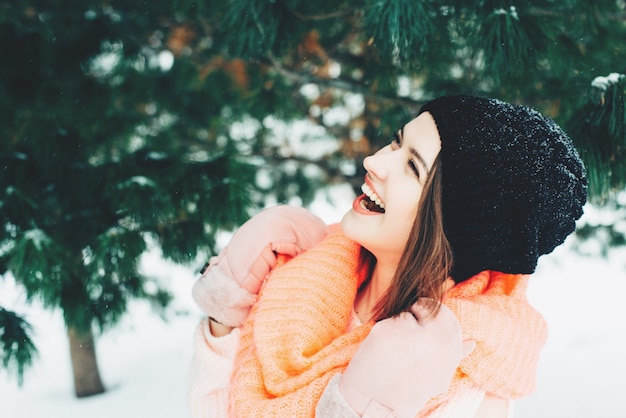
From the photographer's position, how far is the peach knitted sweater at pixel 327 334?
2.59 feet

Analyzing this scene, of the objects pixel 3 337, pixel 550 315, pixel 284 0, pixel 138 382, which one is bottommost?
pixel 550 315

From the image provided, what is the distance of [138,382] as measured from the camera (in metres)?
1.93

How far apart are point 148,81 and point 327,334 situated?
4.38 ft

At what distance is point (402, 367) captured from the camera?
28.2 inches

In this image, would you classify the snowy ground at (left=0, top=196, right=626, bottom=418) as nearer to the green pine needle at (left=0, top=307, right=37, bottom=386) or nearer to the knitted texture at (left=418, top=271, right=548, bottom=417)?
the green pine needle at (left=0, top=307, right=37, bottom=386)

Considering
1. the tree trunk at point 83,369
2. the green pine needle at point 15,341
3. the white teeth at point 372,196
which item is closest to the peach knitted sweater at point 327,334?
the white teeth at point 372,196

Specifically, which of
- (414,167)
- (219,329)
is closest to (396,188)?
(414,167)

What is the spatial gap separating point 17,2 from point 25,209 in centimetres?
74

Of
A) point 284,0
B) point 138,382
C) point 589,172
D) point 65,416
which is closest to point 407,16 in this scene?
point 284,0

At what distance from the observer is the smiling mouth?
0.90m

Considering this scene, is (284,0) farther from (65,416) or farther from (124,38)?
(65,416)

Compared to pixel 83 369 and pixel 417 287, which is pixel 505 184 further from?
pixel 83 369

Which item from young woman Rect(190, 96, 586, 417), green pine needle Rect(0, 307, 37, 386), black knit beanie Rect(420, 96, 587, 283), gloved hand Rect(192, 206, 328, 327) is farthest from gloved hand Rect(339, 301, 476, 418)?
green pine needle Rect(0, 307, 37, 386)

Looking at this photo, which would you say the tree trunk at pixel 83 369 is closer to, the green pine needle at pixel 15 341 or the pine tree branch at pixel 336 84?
the green pine needle at pixel 15 341
